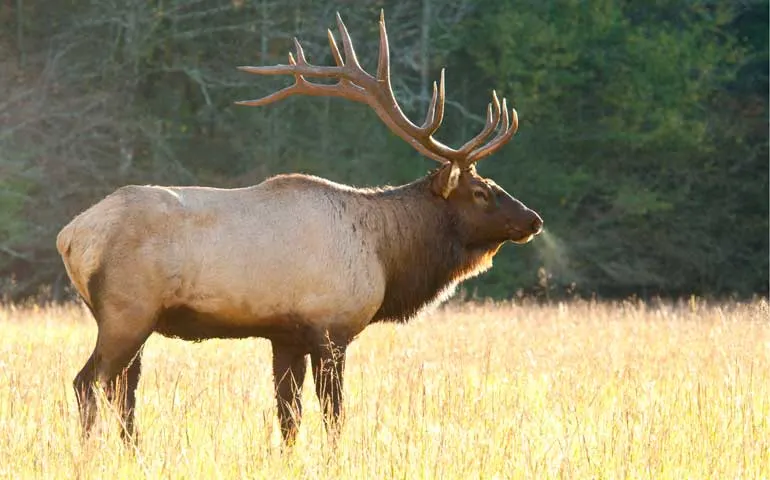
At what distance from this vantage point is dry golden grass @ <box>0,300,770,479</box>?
16.2ft

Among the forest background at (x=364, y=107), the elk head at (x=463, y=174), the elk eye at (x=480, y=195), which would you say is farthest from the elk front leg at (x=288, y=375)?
the forest background at (x=364, y=107)

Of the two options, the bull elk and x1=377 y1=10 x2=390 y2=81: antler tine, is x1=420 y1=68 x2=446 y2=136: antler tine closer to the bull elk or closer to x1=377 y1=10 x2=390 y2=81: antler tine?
the bull elk

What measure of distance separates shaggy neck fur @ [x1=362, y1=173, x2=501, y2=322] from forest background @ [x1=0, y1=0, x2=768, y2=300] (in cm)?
1315

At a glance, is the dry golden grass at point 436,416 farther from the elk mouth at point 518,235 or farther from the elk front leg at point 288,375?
the elk mouth at point 518,235

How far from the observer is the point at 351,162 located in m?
20.5

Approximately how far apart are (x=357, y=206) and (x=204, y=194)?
2.78ft

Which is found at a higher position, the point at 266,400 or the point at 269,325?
the point at 269,325

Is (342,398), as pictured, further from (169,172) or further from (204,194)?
(169,172)

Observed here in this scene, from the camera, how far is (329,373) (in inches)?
245

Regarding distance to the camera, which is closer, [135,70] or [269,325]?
[269,325]

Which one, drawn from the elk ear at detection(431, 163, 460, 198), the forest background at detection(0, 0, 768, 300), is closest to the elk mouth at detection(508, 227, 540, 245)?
the elk ear at detection(431, 163, 460, 198)

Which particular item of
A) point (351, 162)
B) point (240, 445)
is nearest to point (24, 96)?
point (351, 162)

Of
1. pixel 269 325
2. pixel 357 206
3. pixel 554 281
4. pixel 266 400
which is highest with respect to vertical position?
pixel 357 206

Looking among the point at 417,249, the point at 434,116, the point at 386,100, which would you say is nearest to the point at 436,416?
the point at 417,249
